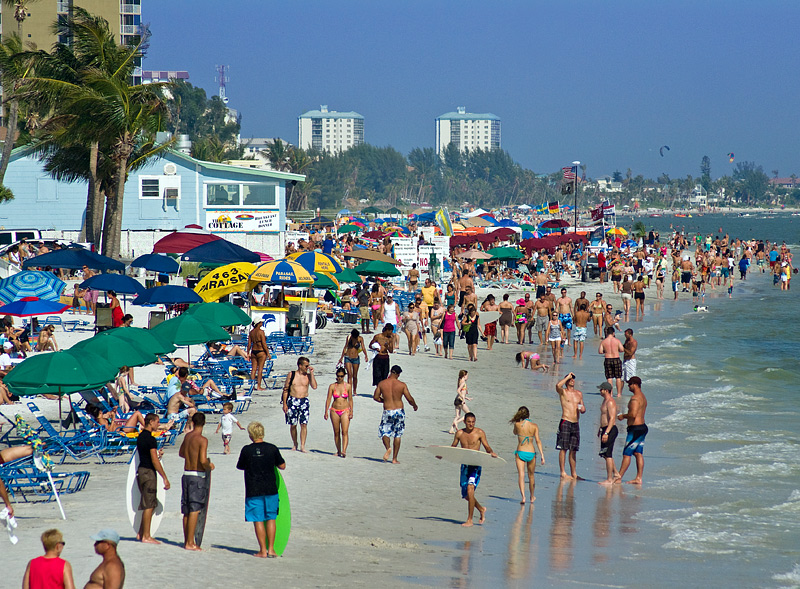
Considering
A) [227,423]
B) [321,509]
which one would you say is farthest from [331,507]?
[227,423]

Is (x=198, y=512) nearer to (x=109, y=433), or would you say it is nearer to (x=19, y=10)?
(x=109, y=433)

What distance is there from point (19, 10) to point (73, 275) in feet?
34.7

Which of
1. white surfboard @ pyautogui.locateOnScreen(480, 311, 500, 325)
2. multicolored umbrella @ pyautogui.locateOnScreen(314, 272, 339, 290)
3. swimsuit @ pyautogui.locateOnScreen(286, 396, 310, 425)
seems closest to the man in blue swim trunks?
swimsuit @ pyautogui.locateOnScreen(286, 396, 310, 425)

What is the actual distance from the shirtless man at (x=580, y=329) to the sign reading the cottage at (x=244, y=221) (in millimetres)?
17427

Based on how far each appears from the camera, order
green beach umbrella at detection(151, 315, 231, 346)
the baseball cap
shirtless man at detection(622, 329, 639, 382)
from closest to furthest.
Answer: the baseball cap
green beach umbrella at detection(151, 315, 231, 346)
shirtless man at detection(622, 329, 639, 382)

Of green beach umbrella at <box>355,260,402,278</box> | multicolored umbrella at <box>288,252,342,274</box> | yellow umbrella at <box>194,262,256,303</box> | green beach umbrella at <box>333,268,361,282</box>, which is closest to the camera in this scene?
yellow umbrella at <box>194,262,256,303</box>

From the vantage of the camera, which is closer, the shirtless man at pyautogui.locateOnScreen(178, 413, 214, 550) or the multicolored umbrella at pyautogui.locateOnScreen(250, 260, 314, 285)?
the shirtless man at pyautogui.locateOnScreen(178, 413, 214, 550)

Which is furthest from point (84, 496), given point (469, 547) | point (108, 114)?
point (108, 114)

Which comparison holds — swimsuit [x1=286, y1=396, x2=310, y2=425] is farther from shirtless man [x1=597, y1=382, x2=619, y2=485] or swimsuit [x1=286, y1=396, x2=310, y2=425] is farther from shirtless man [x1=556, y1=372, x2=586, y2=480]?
shirtless man [x1=597, y1=382, x2=619, y2=485]

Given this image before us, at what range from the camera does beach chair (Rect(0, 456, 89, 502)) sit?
353 inches

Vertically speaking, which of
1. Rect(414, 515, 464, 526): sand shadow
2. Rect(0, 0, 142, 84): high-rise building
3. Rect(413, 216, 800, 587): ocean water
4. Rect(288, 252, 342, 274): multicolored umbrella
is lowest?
Rect(413, 216, 800, 587): ocean water

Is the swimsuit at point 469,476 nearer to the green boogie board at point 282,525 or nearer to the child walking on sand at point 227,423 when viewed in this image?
the green boogie board at point 282,525

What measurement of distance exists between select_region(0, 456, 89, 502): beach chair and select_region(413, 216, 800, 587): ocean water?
406 cm

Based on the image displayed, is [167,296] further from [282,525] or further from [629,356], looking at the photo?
[282,525]
